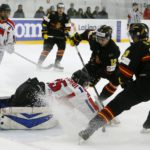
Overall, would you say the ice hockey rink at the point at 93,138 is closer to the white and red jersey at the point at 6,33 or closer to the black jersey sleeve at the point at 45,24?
→ the white and red jersey at the point at 6,33

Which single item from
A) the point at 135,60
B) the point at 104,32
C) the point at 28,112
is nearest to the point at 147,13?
the point at 104,32

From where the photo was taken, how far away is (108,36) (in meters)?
4.23

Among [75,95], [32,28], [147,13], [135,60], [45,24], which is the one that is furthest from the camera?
[147,13]

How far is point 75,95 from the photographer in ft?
11.9

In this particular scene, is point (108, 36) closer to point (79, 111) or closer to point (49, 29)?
point (79, 111)

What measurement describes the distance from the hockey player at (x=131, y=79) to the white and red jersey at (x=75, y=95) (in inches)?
8.2

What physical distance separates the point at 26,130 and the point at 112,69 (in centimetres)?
122

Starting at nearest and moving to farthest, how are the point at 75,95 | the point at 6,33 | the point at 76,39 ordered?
1. the point at 75,95
2. the point at 76,39
3. the point at 6,33

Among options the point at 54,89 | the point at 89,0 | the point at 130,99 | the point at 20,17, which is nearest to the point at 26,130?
the point at 54,89

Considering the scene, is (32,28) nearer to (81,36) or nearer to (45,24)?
(45,24)

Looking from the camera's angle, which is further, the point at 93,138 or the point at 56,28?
the point at 56,28

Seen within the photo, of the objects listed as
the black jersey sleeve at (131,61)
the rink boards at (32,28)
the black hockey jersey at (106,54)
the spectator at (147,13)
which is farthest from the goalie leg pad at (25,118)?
the spectator at (147,13)

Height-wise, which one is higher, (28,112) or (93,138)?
(28,112)

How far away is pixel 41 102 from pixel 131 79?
911 millimetres
